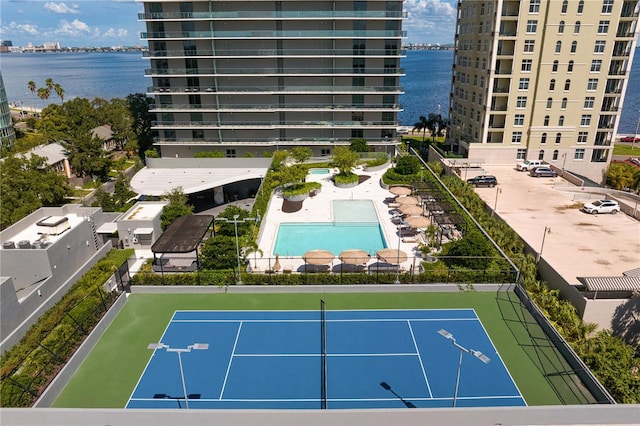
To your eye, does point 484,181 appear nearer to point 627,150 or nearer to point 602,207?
point 602,207

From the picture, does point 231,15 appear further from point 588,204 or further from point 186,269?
point 588,204

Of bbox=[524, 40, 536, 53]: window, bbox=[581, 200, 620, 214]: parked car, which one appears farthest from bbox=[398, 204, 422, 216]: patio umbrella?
bbox=[524, 40, 536, 53]: window

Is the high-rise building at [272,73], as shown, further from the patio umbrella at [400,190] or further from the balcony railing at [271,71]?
the patio umbrella at [400,190]

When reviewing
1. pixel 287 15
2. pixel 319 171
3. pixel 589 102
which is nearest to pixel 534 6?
pixel 589 102

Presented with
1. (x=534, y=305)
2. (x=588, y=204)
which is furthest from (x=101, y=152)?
(x=588, y=204)

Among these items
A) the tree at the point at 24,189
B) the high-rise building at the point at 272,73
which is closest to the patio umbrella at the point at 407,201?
the high-rise building at the point at 272,73

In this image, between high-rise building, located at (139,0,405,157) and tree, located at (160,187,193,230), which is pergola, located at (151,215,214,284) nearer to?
tree, located at (160,187,193,230)
